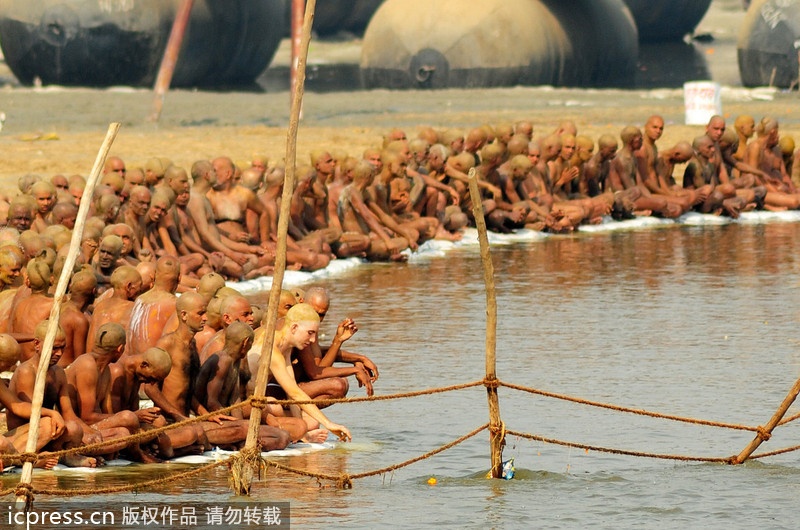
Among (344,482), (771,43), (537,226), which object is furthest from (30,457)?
(771,43)

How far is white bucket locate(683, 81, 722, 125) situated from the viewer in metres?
27.5

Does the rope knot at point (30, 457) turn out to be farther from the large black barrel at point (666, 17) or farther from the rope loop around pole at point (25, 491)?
the large black barrel at point (666, 17)

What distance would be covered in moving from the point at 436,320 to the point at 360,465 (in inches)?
190

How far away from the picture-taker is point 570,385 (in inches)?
463

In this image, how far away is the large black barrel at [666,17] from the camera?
50062 millimetres

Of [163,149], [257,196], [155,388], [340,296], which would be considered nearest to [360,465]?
[155,388]

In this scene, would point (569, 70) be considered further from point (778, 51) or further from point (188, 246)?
point (188, 246)

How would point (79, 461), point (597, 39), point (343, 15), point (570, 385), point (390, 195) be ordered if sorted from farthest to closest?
point (343, 15) < point (597, 39) < point (390, 195) < point (570, 385) < point (79, 461)

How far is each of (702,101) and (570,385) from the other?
1643 centimetres

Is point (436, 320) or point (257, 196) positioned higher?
point (257, 196)

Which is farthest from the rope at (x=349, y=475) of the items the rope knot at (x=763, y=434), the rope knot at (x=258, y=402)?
the rope knot at (x=763, y=434)

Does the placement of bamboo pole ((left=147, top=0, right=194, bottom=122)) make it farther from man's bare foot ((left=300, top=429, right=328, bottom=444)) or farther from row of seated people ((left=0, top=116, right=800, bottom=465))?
man's bare foot ((left=300, top=429, right=328, bottom=444))

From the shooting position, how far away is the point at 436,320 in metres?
14.4

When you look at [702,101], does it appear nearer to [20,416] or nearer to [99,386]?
[99,386]
